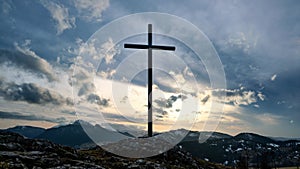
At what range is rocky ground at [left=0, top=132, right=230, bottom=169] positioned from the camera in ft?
103

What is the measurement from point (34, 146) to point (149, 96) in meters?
20.0

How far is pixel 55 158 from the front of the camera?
3441 centimetres

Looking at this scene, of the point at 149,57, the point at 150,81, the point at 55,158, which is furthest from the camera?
the point at 149,57

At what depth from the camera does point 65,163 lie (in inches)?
1307

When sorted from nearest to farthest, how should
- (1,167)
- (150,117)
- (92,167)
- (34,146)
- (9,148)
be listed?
(1,167), (92,167), (9,148), (34,146), (150,117)

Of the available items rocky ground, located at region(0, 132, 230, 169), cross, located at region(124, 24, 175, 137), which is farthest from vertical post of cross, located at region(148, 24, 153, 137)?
rocky ground, located at region(0, 132, 230, 169)

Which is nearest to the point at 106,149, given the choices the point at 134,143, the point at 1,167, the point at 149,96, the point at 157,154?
the point at 134,143

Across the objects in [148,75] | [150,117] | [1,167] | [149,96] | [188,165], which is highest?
[148,75]

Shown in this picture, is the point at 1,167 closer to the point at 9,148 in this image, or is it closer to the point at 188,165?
the point at 9,148

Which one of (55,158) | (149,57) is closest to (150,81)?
(149,57)

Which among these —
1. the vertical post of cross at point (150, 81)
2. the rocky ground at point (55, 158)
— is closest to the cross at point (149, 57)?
the vertical post of cross at point (150, 81)

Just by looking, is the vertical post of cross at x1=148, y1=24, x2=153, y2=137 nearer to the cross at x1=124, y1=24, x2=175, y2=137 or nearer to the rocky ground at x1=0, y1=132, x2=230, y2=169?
the cross at x1=124, y1=24, x2=175, y2=137

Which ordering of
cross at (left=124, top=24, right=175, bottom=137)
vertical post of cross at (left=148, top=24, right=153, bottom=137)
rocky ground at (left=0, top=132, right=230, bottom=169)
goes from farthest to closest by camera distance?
cross at (left=124, top=24, right=175, bottom=137), vertical post of cross at (left=148, top=24, right=153, bottom=137), rocky ground at (left=0, top=132, right=230, bottom=169)

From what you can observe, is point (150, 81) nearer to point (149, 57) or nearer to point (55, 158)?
point (149, 57)
